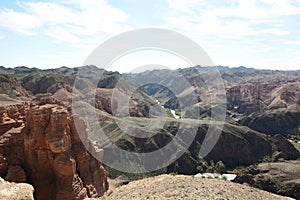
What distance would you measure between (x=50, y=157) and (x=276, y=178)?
42.6 meters

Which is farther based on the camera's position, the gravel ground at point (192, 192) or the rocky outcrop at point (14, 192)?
the rocky outcrop at point (14, 192)

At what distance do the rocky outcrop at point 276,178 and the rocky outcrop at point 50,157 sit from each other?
34030mm

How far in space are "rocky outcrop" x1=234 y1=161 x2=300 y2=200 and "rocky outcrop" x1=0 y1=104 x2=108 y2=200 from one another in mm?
34030

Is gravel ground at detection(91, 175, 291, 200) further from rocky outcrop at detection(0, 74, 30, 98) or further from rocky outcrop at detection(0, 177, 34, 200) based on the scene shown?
rocky outcrop at detection(0, 74, 30, 98)

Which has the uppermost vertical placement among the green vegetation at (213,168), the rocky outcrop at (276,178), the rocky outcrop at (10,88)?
the rocky outcrop at (10,88)

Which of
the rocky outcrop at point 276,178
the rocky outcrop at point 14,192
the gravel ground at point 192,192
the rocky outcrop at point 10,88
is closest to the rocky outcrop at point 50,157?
the rocky outcrop at point 14,192

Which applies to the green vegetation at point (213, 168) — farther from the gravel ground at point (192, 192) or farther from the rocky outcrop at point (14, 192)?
the rocky outcrop at point (14, 192)

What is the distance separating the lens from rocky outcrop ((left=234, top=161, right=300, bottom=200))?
54562mm

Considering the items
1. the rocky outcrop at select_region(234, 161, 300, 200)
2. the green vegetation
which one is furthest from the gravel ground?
the green vegetation

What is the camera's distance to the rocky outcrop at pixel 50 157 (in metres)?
31.0

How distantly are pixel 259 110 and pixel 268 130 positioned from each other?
96.2ft

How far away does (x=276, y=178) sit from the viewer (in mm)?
58375

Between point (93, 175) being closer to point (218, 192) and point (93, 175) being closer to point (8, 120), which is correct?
point (8, 120)

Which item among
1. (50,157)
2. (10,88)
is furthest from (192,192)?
(10,88)
